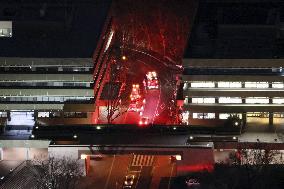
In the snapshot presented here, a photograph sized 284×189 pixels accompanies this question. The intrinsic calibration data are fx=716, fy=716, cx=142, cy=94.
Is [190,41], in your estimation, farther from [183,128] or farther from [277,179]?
[277,179]

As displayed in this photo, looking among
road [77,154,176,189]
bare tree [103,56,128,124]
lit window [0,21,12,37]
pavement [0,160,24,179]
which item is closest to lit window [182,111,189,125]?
road [77,154,176,189]

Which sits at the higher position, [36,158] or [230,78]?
[230,78]

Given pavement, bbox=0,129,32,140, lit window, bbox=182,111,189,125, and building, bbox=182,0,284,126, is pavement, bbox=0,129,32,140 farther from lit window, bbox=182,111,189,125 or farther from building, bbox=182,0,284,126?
building, bbox=182,0,284,126

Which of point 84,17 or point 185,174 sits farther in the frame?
point 84,17

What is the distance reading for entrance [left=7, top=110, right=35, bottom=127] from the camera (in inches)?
2677

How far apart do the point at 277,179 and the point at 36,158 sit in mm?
21198

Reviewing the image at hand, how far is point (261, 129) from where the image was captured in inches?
2594

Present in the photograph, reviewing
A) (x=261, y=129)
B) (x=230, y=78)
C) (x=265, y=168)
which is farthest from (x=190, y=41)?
(x=265, y=168)

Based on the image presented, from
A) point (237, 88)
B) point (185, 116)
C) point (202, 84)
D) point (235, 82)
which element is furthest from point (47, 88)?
point (237, 88)

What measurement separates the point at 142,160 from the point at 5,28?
2070 cm

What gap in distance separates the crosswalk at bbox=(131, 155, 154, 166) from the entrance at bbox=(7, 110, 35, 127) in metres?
11.5

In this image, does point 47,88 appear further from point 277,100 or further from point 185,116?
point 277,100

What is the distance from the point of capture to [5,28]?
235ft

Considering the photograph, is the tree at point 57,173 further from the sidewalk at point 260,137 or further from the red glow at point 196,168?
the sidewalk at point 260,137
